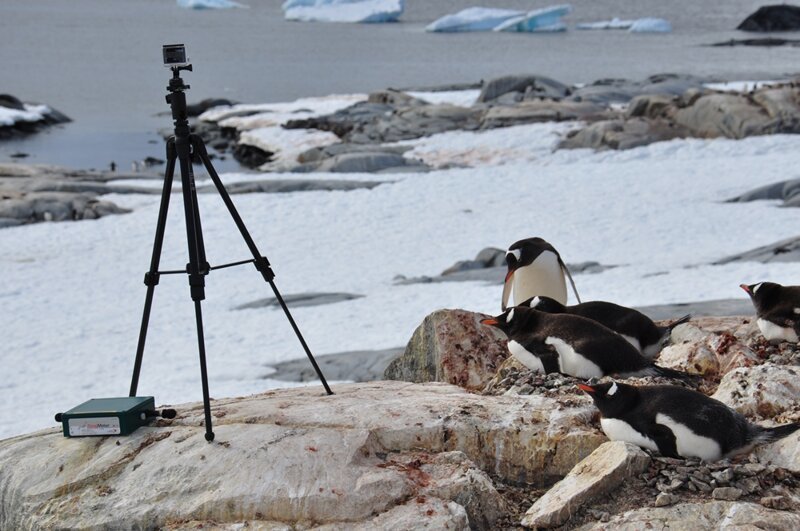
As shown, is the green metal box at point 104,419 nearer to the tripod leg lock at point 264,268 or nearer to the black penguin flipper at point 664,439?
the tripod leg lock at point 264,268

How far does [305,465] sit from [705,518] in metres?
1.61

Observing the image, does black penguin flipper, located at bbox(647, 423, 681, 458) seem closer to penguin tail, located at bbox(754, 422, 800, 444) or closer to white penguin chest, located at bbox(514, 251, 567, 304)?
penguin tail, located at bbox(754, 422, 800, 444)

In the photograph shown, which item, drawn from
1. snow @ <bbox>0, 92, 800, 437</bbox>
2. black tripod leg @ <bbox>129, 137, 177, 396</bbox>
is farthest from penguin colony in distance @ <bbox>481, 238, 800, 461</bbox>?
snow @ <bbox>0, 92, 800, 437</bbox>

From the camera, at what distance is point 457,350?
600cm

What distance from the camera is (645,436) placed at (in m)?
3.97

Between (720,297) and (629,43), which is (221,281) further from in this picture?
(629,43)

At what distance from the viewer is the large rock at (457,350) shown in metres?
5.92

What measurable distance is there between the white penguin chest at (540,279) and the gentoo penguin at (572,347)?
5.78ft

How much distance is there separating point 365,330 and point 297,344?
2.78 feet

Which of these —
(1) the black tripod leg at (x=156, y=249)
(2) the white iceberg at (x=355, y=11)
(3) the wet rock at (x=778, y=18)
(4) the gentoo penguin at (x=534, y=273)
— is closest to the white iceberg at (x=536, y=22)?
(2) the white iceberg at (x=355, y=11)

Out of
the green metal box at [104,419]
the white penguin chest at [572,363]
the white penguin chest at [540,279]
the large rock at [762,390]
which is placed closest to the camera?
the green metal box at [104,419]

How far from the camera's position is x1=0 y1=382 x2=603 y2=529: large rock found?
3.71 meters

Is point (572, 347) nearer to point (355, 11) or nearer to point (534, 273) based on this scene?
point (534, 273)

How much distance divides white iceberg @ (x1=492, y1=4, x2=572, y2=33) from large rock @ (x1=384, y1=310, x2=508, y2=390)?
61471 millimetres
